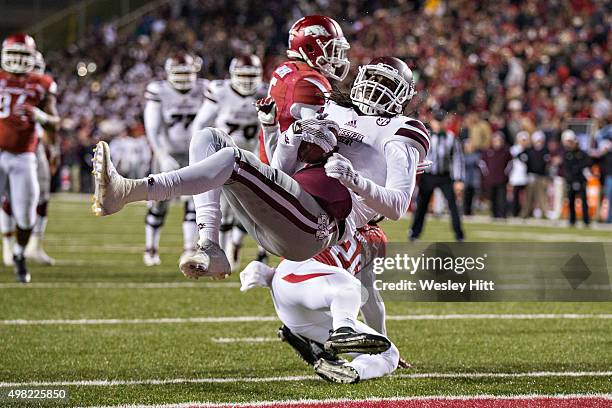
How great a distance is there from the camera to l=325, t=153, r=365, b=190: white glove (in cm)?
434

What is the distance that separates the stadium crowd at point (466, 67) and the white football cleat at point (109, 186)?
8753 mm

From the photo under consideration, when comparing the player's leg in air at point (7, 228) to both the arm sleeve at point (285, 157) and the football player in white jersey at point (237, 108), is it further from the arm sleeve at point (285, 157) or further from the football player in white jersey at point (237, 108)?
the arm sleeve at point (285, 157)

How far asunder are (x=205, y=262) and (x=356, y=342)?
26.9 inches

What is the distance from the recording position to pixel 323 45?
5.96 metres

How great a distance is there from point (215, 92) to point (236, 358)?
507cm

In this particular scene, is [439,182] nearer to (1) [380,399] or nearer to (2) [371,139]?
(2) [371,139]

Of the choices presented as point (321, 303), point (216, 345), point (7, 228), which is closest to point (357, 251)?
point (321, 303)

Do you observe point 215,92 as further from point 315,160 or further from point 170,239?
point 315,160

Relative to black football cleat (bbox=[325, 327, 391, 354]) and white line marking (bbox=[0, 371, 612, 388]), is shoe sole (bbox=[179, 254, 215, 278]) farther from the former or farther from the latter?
white line marking (bbox=[0, 371, 612, 388])

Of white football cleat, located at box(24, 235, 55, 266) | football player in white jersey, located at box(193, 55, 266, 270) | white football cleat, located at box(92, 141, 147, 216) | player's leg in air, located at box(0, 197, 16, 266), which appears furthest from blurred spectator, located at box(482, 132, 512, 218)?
white football cleat, located at box(92, 141, 147, 216)

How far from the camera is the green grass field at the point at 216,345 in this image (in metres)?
4.99

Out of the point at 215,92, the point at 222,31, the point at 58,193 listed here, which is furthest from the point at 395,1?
the point at 215,92

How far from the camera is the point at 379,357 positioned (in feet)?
16.1

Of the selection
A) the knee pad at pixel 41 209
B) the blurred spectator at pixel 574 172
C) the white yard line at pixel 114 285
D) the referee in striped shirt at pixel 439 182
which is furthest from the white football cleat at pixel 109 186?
the blurred spectator at pixel 574 172
